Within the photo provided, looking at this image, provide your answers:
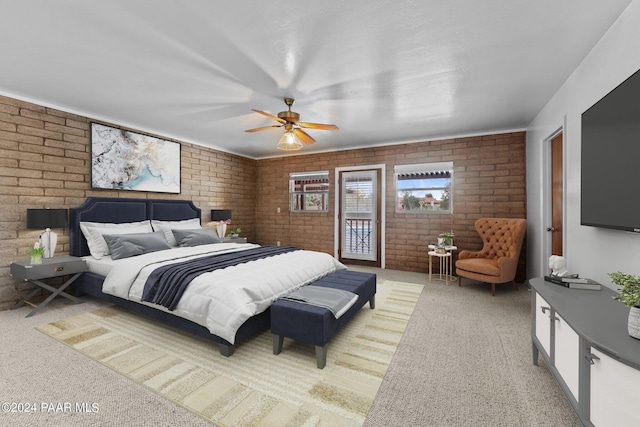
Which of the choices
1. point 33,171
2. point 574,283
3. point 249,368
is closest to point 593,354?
point 574,283

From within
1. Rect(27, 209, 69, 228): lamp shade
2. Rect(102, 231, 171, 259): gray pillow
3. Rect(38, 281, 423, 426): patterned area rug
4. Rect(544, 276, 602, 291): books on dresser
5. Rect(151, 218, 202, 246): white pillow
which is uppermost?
Rect(27, 209, 69, 228): lamp shade

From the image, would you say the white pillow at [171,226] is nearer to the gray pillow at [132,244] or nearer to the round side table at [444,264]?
the gray pillow at [132,244]

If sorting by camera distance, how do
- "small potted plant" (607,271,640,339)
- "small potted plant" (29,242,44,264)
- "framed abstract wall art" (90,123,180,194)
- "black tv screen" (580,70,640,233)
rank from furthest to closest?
"framed abstract wall art" (90,123,180,194) < "small potted plant" (29,242,44,264) < "black tv screen" (580,70,640,233) < "small potted plant" (607,271,640,339)

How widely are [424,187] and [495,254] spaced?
1.65 m

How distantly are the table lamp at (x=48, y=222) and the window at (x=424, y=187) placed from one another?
518cm

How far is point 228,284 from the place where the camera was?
2.41 m

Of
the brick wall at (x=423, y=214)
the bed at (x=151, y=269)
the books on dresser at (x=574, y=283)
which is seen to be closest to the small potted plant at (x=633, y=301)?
the books on dresser at (x=574, y=283)

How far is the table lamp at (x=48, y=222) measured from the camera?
327cm

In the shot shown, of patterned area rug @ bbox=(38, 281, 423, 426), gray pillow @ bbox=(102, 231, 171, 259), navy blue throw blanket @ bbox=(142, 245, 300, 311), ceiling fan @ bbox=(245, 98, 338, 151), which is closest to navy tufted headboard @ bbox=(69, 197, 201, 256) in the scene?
gray pillow @ bbox=(102, 231, 171, 259)

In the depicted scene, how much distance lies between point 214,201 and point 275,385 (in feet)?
15.3

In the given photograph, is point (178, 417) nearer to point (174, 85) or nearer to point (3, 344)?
point (3, 344)

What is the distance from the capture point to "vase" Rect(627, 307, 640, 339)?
4.11ft

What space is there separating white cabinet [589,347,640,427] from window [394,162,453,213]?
4.07 meters

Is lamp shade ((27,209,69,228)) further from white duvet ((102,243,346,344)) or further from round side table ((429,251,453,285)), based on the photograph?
round side table ((429,251,453,285))
